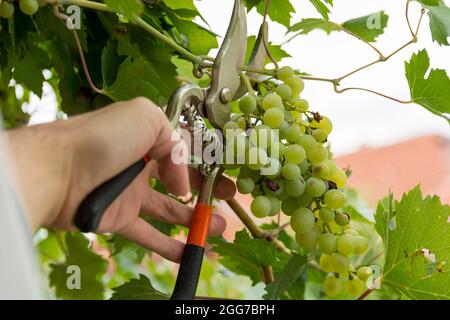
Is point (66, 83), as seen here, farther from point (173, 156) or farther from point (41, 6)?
point (173, 156)

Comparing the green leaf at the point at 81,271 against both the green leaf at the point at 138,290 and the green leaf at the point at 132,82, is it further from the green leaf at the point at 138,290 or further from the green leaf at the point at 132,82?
the green leaf at the point at 132,82

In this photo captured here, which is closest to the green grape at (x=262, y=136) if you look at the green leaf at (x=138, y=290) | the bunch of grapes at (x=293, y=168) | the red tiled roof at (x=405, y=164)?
the bunch of grapes at (x=293, y=168)

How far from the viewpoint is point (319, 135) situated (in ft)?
1.87

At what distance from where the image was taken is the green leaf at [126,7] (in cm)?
52

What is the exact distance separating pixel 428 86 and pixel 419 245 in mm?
155

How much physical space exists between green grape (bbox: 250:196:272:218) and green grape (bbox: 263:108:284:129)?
0.20 feet

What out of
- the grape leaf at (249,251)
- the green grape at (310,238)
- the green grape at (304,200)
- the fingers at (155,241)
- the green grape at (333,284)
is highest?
the green grape at (304,200)

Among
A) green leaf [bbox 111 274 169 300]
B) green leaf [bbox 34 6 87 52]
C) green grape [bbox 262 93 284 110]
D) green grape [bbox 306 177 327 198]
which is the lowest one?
green leaf [bbox 111 274 169 300]

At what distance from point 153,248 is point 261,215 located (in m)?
0.09

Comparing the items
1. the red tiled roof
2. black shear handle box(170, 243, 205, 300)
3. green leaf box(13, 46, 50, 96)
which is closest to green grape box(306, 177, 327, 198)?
black shear handle box(170, 243, 205, 300)

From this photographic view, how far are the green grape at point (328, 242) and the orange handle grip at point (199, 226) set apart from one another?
101 millimetres

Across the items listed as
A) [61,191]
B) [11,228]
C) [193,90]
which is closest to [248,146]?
[193,90]

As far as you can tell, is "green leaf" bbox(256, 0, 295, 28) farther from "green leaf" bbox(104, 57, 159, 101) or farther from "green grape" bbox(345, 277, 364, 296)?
"green grape" bbox(345, 277, 364, 296)

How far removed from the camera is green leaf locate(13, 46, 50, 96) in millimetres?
749
